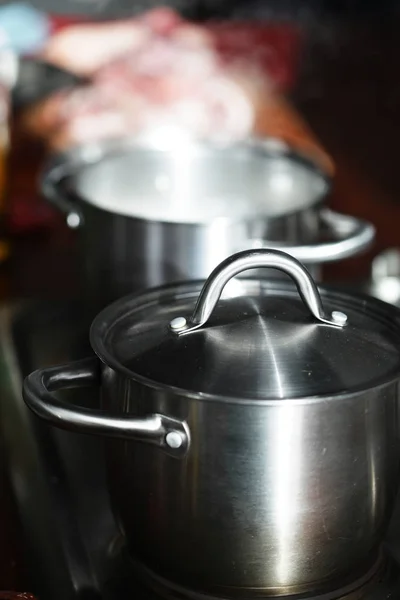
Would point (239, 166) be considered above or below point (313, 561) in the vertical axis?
above

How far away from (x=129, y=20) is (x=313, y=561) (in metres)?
1.13

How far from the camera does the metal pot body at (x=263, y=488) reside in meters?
0.58

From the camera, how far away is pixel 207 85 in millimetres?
1560

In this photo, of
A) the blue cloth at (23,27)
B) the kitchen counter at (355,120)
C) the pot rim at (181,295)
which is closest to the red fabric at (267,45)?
the kitchen counter at (355,120)

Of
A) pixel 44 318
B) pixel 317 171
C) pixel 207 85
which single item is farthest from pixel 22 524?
pixel 207 85

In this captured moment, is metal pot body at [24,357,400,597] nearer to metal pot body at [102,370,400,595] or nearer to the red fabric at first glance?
metal pot body at [102,370,400,595]

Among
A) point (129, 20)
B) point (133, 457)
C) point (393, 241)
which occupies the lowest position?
point (393, 241)

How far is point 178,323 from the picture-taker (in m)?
0.65

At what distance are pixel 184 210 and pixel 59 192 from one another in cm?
17

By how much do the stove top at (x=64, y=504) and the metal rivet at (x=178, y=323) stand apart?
0.18 m

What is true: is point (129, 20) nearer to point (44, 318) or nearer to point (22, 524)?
point (44, 318)

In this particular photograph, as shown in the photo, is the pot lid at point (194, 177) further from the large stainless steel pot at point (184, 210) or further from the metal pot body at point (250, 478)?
the metal pot body at point (250, 478)

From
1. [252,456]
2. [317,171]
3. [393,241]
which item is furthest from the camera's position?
[393,241]

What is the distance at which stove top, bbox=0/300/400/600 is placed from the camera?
67cm
